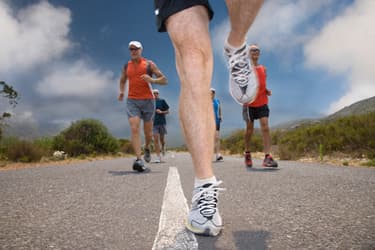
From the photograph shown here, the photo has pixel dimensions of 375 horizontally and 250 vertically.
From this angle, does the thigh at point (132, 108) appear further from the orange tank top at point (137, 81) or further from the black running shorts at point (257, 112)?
the black running shorts at point (257, 112)

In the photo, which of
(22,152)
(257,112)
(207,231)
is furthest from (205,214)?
(22,152)

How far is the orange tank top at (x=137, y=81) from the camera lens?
21.3ft

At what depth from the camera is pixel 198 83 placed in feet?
5.94

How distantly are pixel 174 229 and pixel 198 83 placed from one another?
79cm

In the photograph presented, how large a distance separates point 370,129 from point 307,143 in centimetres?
293

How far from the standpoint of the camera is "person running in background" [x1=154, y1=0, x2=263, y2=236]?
1.70 meters

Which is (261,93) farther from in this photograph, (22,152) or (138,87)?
(22,152)

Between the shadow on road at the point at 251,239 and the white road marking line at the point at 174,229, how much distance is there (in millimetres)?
200

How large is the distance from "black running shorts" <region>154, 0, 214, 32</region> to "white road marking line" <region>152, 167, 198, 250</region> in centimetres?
117

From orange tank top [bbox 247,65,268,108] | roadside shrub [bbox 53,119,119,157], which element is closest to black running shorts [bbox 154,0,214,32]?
orange tank top [bbox 247,65,268,108]

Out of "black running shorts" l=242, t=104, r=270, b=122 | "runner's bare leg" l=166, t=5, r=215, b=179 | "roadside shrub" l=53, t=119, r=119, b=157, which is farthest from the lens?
"roadside shrub" l=53, t=119, r=119, b=157

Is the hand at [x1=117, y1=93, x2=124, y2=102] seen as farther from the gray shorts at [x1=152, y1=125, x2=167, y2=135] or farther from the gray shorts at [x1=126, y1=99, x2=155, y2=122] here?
the gray shorts at [x1=152, y1=125, x2=167, y2=135]

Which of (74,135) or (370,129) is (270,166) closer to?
(370,129)

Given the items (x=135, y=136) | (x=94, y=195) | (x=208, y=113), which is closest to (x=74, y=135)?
(x=135, y=136)
